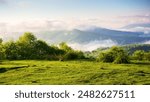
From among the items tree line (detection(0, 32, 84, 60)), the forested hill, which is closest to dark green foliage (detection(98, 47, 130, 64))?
the forested hill

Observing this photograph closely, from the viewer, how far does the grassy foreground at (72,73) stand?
5871mm

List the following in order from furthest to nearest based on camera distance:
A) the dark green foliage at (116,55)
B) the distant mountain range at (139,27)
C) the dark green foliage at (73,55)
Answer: the dark green foliage at (73,55)
the dark green foliage at (116,55)
the distant mountain range at (139,27)

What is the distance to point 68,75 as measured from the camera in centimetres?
600

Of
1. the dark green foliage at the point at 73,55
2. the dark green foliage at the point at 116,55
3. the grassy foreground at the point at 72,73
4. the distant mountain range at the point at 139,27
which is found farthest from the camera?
the dark green foliage at the point at 73,55

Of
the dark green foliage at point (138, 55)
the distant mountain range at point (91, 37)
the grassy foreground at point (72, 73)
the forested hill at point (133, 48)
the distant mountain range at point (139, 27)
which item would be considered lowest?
the grassy foreground at point (72, 73)

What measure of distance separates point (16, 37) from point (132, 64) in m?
1.37

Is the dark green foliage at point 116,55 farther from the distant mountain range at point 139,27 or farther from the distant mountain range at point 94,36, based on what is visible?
the distant mountain range at point 139,27

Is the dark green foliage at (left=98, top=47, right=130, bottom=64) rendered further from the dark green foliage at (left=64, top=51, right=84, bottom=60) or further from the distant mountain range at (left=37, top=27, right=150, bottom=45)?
the dark green foliage at (left=64, top=51, right=84, bottom=60)

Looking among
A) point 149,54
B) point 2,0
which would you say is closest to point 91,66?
point 149,54

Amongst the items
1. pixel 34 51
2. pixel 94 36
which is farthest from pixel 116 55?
pixel 34 51

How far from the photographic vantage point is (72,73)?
19.8 feet

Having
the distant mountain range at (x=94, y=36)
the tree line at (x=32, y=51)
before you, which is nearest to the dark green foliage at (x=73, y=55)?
the tree line at (x=32, y=51)

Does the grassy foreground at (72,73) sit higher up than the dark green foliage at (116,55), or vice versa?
the dark green foliage at (116,55)

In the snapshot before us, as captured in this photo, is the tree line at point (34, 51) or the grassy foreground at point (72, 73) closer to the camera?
the grassy foreground at point (72, 73)
